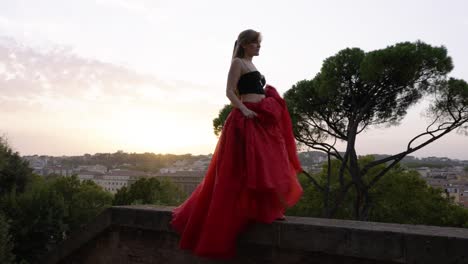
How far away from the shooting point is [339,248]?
3320mm

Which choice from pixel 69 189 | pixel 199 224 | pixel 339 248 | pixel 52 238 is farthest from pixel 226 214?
pixel 69 189

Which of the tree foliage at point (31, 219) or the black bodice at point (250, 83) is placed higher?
the black bodice at point (250, 83)

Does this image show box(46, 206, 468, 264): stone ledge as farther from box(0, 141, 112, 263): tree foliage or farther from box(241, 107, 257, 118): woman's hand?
box(0, 141, 112, 263): tree foliage

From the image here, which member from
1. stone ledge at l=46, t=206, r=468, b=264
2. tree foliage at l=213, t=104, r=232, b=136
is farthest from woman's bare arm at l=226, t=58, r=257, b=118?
tree foliage at l=213, t=104, r=232, b=136

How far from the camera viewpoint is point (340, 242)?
3.33 meters

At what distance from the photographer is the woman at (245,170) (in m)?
3.48

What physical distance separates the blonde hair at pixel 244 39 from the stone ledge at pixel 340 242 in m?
1.51

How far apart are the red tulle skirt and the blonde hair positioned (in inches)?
18.6

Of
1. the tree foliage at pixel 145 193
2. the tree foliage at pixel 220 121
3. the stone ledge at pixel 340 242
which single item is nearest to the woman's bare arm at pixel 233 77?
the stone ledge at pixel 340 242

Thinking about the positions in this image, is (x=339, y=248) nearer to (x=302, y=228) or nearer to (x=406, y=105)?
(x=302, y=228)

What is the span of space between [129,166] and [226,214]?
169 m

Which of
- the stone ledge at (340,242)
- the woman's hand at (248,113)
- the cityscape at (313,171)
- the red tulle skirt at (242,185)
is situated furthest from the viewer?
the cityscape at (313,171)

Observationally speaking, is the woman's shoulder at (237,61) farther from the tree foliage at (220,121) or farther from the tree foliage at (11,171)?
the tree foliage at (11,171)

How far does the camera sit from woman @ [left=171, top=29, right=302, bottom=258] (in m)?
3.48
